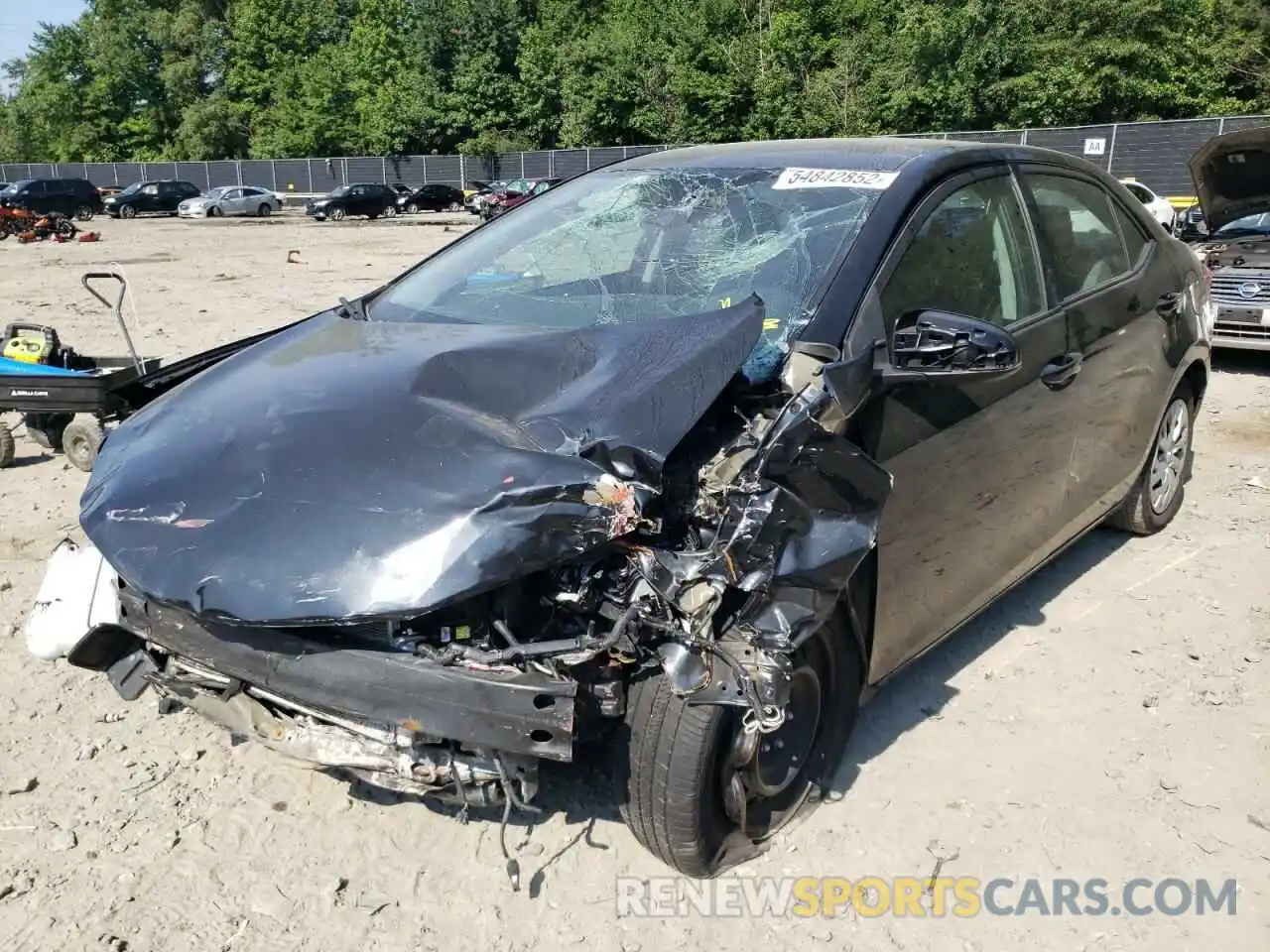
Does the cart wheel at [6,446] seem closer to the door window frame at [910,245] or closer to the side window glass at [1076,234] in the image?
the door window frame at [910,245]

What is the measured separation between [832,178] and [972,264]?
0.52 metres

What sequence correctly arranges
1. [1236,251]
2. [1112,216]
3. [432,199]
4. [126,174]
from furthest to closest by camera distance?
[126,174], [432,199], [1236,251], [1112,216]

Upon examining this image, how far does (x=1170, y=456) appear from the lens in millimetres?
A: 4762

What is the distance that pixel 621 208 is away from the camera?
11.9 ft

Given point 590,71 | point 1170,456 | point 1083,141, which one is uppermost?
point 590,71

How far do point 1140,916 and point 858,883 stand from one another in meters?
0.69

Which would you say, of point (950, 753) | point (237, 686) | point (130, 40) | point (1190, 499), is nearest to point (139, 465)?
point (237, 686)

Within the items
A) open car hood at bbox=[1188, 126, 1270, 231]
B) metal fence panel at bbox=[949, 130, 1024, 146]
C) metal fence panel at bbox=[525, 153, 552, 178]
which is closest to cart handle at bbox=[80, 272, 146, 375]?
open car hood at bbox=[1188, 126, 1270, 231]

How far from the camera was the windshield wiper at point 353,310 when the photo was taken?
139 inches

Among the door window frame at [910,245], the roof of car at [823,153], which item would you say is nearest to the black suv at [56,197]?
the roof of car at [823,153]

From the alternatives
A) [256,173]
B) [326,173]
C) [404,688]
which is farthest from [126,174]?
[404,688]

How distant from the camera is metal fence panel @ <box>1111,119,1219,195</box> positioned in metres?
29.3

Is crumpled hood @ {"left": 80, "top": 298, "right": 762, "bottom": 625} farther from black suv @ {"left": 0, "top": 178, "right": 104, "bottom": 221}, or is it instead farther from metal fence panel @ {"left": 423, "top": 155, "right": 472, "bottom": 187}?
metal fence panel @ {"left": 423, "top": 155, "right": 472, "bottom": 187}

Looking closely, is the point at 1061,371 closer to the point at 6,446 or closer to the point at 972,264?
the point at 972,264
